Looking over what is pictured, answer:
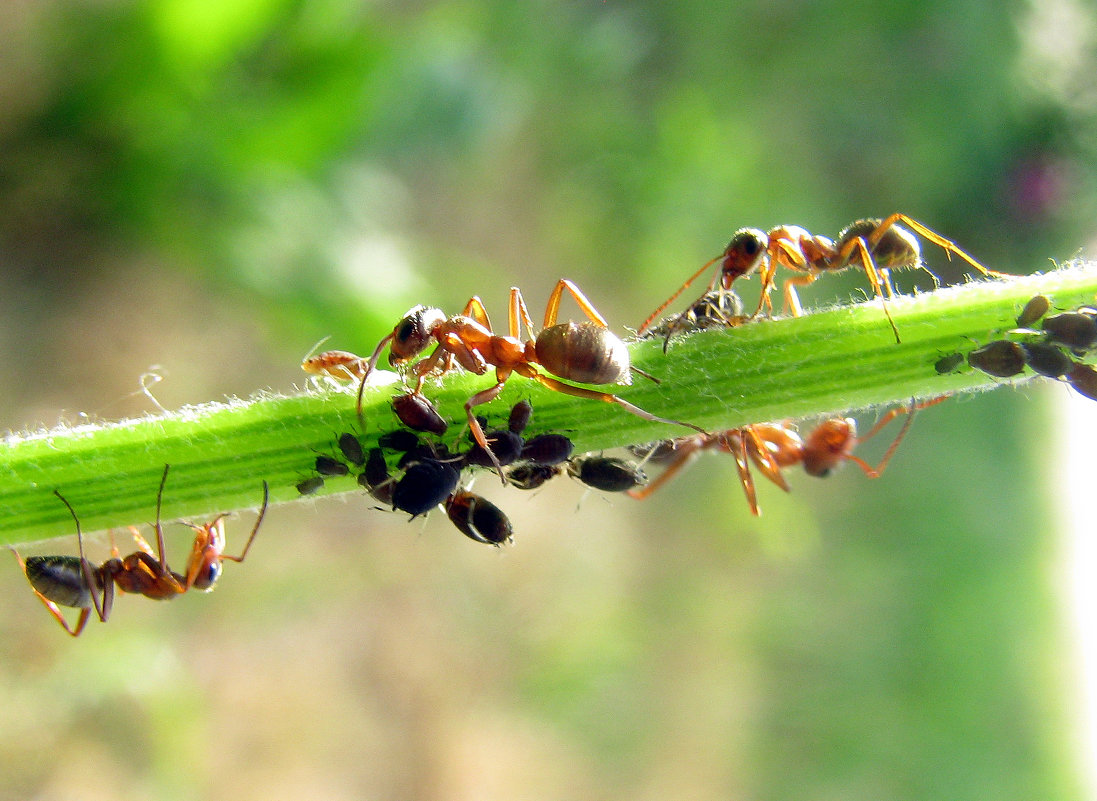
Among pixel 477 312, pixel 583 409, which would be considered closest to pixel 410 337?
pixel 477 312

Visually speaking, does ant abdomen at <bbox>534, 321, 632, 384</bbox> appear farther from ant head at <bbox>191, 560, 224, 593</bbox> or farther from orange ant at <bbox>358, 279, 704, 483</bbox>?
ant head at <bbox>191, 560, 224, 593</bbox>

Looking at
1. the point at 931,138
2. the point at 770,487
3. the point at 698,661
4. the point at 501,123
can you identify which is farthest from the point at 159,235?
the point at 931,138

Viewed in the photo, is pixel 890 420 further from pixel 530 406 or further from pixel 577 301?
pixel 530 406

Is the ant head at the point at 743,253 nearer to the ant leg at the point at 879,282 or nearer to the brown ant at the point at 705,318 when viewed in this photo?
the ant leg at the point at 879,282

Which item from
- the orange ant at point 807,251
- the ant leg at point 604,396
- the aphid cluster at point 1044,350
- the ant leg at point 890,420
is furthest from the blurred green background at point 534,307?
the aphid cluster at point 1044,350

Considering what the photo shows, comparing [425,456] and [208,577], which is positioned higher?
[425,456]

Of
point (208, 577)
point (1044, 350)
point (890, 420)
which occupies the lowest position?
point (208, 577)
